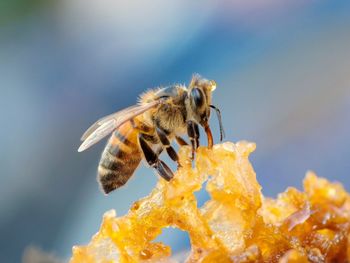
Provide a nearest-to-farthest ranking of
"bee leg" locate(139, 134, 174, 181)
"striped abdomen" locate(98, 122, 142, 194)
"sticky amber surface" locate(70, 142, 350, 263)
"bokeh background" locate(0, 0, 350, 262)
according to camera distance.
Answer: "sticky amber surface" locate(70, 142, 350, 263) < "bee leg" locate(139, 134, 174, 181) < "striped abdomen" locate(98, 122, 142, 194) < "bokeh background" locate(0, 0, 350, 262)

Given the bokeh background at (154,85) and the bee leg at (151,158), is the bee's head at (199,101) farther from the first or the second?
the bokeh background at (154,85)

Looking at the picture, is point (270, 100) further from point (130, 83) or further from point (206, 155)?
point (206, 155)

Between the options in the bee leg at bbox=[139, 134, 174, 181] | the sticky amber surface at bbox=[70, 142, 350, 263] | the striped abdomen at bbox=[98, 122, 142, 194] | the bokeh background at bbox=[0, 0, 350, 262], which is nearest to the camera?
the sticky amber surface at bbox=[70, 142, 350, 263]

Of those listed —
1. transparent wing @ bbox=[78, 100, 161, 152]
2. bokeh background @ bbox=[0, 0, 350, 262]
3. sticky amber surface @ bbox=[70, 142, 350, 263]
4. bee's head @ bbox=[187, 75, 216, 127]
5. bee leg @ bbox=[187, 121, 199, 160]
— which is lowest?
sticky amber surface @ bbox=[70, 142, 350, 263]

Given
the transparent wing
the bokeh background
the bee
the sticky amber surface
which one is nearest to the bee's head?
the bee

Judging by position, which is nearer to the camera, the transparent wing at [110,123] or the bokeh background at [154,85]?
the transparent wing at [110,123]

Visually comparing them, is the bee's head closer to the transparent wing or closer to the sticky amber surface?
the transparent wing

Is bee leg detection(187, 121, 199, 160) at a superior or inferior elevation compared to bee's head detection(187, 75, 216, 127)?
inferior

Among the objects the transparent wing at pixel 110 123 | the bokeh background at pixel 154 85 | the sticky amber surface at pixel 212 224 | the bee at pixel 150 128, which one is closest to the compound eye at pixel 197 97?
the bee at pixel 150 128
